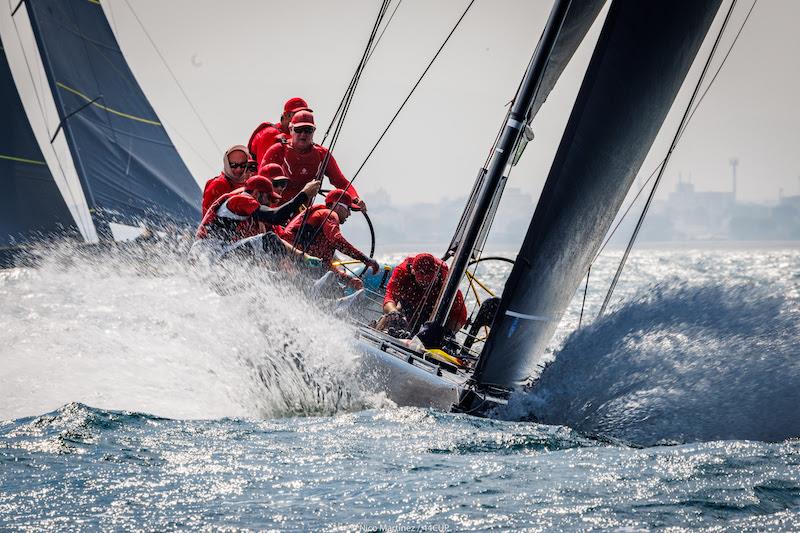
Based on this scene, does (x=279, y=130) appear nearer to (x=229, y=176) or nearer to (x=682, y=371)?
(x=229, y=176)

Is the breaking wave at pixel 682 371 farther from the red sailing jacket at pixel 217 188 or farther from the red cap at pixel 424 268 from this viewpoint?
the red sailing jacket at pixel 217 188

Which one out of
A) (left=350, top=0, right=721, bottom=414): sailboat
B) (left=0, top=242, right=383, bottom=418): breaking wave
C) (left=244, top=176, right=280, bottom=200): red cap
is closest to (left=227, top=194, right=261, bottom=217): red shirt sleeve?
(left=244, top=176, right=280, bottom=200): red cap

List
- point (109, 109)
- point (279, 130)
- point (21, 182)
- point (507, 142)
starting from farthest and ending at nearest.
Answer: point (109, 109)
point (21, 182)
point (279, 130)
point (507, 142)

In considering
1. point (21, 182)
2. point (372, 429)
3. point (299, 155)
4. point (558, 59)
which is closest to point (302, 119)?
point (299, 155)

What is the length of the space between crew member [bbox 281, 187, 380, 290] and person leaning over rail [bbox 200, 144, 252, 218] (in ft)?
3.00

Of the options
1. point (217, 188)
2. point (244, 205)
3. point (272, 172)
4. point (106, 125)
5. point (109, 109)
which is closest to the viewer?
point (244, 205)

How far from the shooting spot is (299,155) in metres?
8.98

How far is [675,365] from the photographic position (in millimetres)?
4910

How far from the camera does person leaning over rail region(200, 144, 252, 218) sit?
8617mm

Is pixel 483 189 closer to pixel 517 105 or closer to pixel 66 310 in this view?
pixel 517 105

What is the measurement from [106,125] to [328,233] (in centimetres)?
1519

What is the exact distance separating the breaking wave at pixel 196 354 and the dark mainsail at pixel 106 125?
12.8 meters

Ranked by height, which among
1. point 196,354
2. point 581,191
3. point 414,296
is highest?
point 581,191

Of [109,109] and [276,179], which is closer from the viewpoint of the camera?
[276,179]
